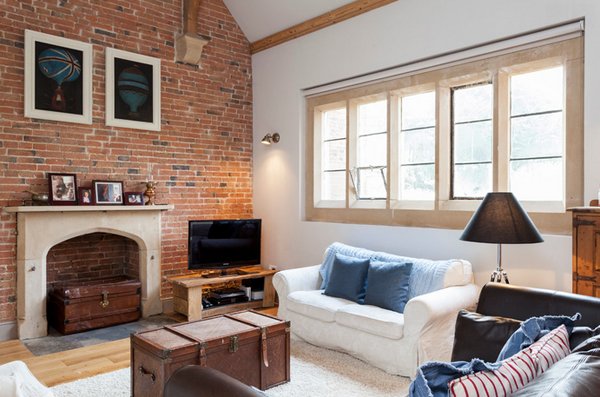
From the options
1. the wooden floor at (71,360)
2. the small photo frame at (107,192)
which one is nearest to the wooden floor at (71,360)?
the wooden floor at (71,360)

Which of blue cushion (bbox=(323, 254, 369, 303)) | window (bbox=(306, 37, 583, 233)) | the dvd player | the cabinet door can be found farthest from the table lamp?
the dvd player

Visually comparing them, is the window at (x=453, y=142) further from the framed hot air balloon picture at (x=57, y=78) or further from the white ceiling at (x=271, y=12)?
the framed hot air balloon picture at (x=57, y=78)

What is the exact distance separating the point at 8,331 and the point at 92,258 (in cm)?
106

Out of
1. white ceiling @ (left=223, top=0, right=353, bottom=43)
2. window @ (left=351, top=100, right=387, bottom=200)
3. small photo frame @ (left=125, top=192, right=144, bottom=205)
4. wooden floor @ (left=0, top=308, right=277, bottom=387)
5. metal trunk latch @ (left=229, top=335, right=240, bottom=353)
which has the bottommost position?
wooden floor @ (left=0, top=308, right=277, bottom=387)

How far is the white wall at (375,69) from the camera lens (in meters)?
3.46

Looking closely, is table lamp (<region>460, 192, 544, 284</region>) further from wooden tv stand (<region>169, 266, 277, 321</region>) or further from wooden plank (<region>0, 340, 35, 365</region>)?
wooden plank (<region>0, 340, 35, 365</region>)

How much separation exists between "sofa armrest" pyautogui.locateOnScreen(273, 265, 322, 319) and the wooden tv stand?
96 centimetres

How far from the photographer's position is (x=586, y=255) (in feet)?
9.11

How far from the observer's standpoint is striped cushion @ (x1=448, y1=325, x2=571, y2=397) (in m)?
1.25

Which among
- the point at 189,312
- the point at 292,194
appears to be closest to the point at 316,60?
the point at 292,194

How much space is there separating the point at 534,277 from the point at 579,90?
1461 millimetres

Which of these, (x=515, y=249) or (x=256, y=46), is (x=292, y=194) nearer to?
(x=256, y=46)

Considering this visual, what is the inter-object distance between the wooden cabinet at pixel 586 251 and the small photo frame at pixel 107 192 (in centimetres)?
422

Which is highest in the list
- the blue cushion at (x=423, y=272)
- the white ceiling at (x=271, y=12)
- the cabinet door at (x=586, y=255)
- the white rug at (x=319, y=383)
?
the white ceiling at (x=271, y=12)
